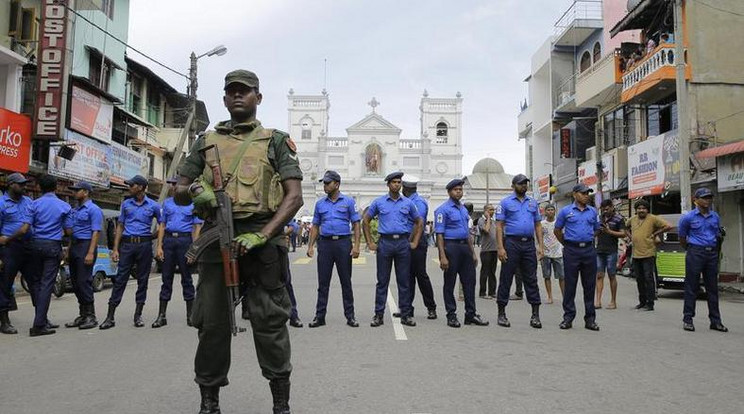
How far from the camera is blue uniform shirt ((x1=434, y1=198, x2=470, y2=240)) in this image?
7871mm

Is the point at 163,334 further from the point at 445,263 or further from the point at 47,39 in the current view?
the point at 47,39

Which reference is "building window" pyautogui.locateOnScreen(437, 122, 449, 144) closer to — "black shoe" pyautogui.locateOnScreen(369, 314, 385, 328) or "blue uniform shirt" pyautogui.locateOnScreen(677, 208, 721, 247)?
"blue uniform shirt" pyautogui.locateOnScreen(677, 208, 721, 247)

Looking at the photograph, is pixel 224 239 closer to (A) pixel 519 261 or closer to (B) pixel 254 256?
(B) pixel 254 256

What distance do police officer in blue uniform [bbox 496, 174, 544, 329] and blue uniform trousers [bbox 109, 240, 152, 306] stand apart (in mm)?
4484

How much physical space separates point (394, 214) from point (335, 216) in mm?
762

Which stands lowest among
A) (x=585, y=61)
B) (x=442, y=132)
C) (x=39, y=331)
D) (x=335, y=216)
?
(x=39, y=331)

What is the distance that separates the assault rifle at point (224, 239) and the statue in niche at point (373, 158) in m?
68.2

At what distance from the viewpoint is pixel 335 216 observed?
7.77 meters

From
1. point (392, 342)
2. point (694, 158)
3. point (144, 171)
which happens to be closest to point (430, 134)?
point (144, 171)

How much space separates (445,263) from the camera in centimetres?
774

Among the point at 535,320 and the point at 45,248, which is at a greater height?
the point at 45,248

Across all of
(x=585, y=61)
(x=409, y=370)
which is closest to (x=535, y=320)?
(x=409, y=370)

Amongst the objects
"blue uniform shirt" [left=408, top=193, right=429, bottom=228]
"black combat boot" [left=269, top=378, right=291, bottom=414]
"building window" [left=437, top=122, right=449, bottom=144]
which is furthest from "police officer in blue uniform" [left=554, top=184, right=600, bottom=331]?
"building window" [left=437, top=122, right=449, bottom=144]

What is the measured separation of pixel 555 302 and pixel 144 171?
67.3ft
